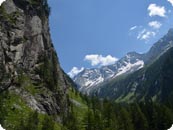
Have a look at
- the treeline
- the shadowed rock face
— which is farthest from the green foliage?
the treeline

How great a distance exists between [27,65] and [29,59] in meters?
3.42

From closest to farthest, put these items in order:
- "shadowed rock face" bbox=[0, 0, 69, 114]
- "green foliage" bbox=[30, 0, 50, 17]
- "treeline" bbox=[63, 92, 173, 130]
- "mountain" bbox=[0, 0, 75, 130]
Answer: "treeline" bbox=[63, 92, 173, 130]
"mountain" bbox=[0, 0, 75, 130]
"shadowed rock face" bbox=[0, 0, 69, 114]
"green foliage" bbox=[30, 0, 50, 17]

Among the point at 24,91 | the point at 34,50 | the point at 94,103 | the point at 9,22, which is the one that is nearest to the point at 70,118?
the point at 24,91

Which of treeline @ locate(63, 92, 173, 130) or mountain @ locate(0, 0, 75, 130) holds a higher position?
mountain @ locate(0, 0, 75, 130)

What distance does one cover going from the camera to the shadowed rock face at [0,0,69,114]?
394 ft

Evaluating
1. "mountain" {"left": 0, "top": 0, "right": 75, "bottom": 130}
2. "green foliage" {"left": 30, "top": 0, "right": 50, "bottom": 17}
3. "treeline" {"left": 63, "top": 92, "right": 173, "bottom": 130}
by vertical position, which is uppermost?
"green foliage" {"left": 30, "top": 0, "right": 50, "bottom": 17}

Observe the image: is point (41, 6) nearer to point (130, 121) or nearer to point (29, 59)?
point (29, 59)

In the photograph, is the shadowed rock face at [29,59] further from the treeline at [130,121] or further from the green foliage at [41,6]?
the treeline at [130,121]

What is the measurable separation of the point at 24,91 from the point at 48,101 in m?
10.3

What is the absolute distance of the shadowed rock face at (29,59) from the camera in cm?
12004

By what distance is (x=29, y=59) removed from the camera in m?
134

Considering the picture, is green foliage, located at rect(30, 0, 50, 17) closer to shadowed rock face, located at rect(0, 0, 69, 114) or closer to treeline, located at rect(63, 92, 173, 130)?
shadowed rock face, located at rect(0, 0, 69, 114)

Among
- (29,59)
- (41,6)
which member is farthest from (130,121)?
(41,6)

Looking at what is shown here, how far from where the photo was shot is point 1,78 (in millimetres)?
110625
